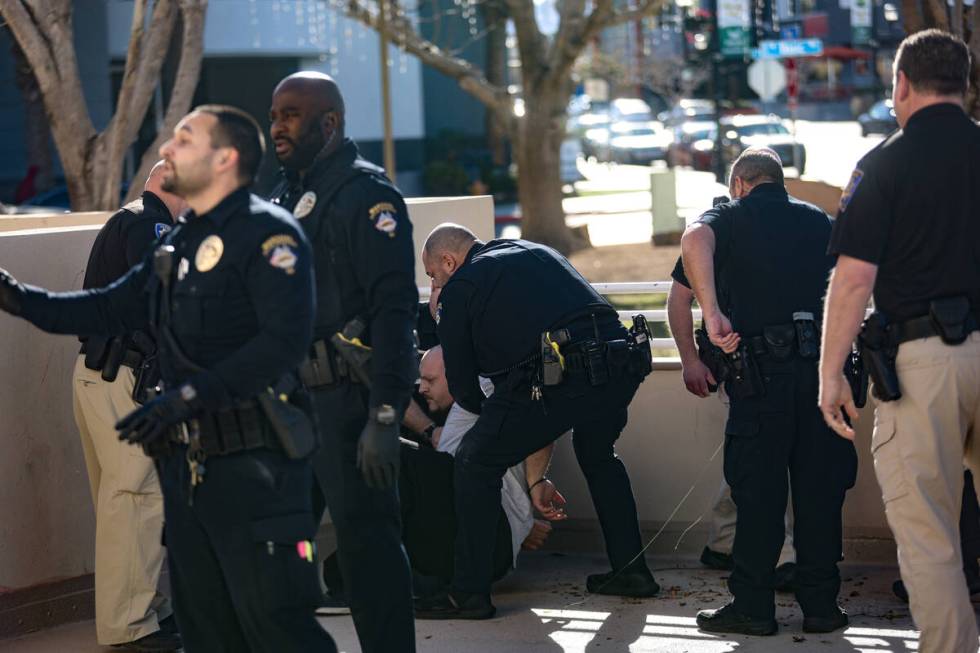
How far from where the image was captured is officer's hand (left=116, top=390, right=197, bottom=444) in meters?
3.73

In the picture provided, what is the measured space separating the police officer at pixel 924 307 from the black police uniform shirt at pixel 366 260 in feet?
4.07

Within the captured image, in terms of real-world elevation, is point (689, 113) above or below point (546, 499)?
above

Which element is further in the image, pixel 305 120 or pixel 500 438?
pixel 500 438

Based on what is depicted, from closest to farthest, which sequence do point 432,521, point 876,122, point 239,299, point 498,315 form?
point 239,299 → point 498,315 → point 432,521 → point 876,122

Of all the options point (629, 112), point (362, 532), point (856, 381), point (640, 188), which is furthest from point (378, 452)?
point (629, 112)

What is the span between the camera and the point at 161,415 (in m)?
3.75

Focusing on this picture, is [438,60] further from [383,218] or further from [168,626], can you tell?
[383,218]

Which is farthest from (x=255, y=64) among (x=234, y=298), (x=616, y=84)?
(x=234, y=298)

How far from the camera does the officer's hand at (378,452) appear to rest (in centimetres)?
423

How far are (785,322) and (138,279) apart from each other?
2479 mm

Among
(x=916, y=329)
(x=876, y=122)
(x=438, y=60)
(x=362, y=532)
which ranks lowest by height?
(x=362, y=532)

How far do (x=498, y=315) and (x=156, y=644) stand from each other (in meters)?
1.82

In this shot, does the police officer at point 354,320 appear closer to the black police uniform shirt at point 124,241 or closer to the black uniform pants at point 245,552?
the black uniform pants at point 245,552

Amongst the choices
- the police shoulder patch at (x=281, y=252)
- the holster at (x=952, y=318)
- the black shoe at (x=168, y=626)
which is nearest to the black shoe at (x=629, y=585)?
the black shoe at (x=168, y=626)
